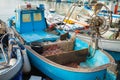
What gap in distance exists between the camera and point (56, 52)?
18.1 feet

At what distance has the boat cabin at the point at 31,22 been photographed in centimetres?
656

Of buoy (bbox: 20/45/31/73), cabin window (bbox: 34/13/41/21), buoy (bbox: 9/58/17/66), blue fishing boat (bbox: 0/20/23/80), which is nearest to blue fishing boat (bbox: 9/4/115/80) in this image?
cabin window (bbox: 34/13/41/21)

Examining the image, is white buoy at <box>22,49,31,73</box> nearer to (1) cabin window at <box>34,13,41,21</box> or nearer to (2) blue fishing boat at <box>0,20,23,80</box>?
(2) blue fishing boat at <box>0,20,23,80</box>

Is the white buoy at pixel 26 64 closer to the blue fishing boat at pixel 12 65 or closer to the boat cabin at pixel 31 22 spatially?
the blue fishing boat at pixel 12 65

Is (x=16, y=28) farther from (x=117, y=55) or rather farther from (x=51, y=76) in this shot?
(x=117, y=55)

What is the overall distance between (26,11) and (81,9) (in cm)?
468

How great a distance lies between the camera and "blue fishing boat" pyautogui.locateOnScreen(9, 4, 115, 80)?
4.18 metres

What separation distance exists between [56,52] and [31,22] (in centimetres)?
190

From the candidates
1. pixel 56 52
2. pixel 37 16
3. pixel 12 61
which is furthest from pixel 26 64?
pixel 37 16

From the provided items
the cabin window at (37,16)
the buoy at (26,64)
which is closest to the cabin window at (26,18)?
the cabin window at (37,16)

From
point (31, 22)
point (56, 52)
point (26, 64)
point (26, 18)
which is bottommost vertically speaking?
point (26, 64)

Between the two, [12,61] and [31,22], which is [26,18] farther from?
[12,61]

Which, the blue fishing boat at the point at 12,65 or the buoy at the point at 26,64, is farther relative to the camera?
the buoy at the point at 26,64

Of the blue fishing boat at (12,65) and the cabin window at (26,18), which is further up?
the cabin window at (26,18)
